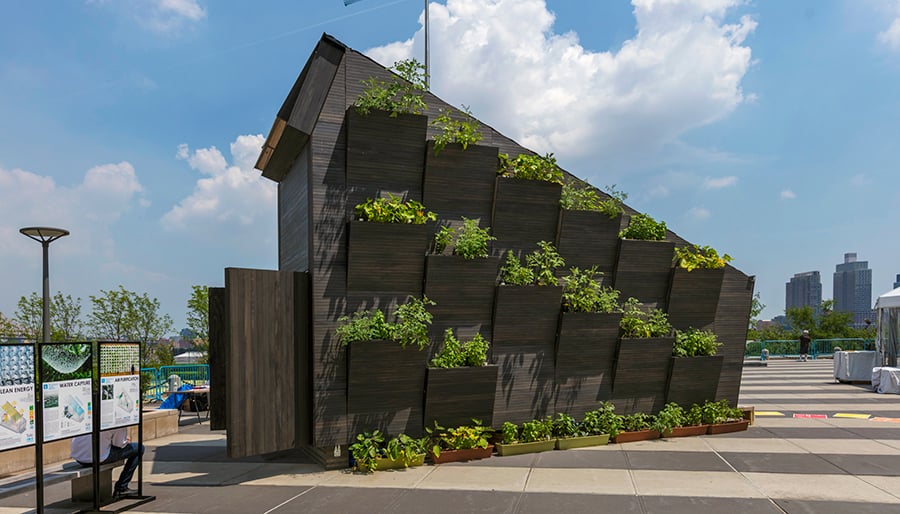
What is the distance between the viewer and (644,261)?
35.2ft

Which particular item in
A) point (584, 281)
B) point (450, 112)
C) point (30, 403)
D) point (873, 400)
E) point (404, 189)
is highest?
point (450, 112)

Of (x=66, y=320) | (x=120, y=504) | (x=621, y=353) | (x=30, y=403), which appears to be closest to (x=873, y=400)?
(x=621, y=353)

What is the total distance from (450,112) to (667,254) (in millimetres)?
4976

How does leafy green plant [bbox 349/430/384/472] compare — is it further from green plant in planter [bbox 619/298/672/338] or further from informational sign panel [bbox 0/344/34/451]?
green plant in planter [bbox 619/298/672/338]

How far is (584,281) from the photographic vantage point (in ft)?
33.4

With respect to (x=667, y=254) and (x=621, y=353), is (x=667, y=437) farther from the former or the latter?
(x=667, y=254)

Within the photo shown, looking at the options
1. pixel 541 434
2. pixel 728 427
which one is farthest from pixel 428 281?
pixel 728 427

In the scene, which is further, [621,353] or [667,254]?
[667,254]

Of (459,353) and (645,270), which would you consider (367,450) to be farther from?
(645,270)

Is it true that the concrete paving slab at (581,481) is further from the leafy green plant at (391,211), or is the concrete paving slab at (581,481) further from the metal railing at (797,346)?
the metal railing at (797,346)

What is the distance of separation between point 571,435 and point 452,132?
216 inches

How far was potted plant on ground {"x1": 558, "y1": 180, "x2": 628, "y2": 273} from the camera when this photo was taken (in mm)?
10219

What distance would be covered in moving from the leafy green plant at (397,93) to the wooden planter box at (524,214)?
1.92 metres

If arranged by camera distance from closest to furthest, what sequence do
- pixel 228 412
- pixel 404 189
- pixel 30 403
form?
pixel 30 403 → pixel 228 412 → pixel 404 189
